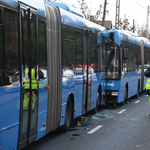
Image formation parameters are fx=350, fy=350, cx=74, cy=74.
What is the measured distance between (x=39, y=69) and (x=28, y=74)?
0.66 m

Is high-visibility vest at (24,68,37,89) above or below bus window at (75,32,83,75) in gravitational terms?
below

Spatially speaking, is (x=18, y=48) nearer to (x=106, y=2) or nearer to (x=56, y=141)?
(x=56, y=141)

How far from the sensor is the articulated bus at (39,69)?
557cm

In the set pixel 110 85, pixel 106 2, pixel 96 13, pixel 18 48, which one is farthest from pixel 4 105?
pixel 96 13

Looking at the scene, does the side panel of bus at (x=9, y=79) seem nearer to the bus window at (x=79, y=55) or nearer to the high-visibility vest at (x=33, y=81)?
the high-visibility vest at (x=33, y=81)

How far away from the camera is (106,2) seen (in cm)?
3088

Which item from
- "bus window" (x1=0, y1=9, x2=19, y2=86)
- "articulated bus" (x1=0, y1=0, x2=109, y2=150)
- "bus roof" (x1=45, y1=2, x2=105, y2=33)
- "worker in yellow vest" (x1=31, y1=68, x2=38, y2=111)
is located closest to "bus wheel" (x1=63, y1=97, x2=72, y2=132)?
"articulated bus" (x1=0, y1=0, x2=109, y2=150)

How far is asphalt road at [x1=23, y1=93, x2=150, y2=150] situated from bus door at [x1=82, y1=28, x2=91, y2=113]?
0.64m

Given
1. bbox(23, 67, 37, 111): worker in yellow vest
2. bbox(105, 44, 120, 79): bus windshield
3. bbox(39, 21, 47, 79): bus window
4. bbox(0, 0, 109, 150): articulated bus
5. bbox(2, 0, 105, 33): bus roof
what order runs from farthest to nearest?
bbox(105, 44, 120, 79): bus windshield
bbox(39, 21, 47, 79): bus window
bbox(2, 0, 105, 33): bus roof
bbox(23, 67, 37, 111): worker in yellow vest
bbox(0, 0, 109, 150): articulated bus

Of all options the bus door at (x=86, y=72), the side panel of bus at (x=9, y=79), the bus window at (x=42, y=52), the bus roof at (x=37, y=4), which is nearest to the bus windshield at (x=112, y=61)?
the bus door at (x=86, y=72)

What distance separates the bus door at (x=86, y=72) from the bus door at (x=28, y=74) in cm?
401

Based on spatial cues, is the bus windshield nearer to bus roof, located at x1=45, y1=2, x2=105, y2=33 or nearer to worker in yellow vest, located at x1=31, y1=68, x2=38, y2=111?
bus roof, located at x1=45, y1=2, x2=105, y2=33

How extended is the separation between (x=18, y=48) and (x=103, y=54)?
8233 mm

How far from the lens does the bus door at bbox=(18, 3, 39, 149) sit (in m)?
6.13
